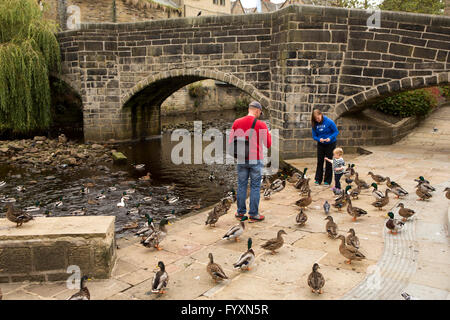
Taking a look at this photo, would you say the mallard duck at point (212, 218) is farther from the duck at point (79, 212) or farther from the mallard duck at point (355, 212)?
the duck at point (79, 212)

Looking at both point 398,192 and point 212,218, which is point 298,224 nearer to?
point 212,218

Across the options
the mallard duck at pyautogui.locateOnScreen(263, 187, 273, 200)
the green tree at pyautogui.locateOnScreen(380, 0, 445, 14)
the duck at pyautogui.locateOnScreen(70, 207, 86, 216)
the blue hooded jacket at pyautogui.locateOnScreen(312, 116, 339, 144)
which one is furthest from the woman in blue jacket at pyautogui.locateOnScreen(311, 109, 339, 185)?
the green tree at pyautogui.locateOnScreen(380, 0, 445, 14)

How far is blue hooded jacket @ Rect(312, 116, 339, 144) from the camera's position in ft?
29.4

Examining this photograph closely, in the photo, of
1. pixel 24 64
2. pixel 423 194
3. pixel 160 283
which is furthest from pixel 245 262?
pixel 24 64

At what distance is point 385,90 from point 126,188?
8.50 metres

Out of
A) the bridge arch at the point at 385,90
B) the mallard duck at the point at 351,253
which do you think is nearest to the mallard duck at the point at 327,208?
the mallard duck at the point at 351,253

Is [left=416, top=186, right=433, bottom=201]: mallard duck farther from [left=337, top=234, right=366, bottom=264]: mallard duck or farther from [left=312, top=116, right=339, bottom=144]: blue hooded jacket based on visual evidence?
[left=337, top=234, right=366, bottom=264]: mallard duck

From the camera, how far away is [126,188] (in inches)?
490

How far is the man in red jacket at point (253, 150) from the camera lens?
674 centimetres

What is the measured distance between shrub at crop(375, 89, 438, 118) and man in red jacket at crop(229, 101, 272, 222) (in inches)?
412

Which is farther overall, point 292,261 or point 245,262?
point 292,261

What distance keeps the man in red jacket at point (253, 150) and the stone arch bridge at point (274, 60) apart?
6.58 m

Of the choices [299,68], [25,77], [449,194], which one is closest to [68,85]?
[25,77]

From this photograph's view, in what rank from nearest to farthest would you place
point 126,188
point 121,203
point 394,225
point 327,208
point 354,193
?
point 394,225
point 327,208
point 354,193
point 121,203
point 126,188
